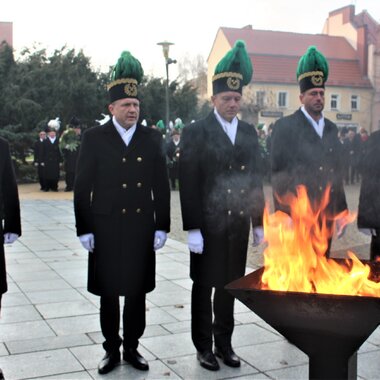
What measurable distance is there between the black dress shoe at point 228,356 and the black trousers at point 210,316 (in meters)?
0.04

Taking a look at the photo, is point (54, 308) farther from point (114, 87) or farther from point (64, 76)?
point (64, 76)

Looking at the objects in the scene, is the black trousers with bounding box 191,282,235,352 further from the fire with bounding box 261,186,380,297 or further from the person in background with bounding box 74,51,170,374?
the fire with bounding box 261,186,380,297

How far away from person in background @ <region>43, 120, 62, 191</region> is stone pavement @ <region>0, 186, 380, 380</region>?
36.6 ft

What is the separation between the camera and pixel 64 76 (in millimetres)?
24266

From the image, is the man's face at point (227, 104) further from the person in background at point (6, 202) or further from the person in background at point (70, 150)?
the person in background at point (70, 150)

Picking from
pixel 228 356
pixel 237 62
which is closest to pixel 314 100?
pixel 237 62

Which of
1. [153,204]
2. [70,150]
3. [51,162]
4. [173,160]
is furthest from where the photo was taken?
[173,160]

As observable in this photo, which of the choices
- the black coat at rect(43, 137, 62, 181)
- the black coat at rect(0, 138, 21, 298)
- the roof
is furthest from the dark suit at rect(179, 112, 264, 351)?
the black coat at rect(43, 137, 62, 181)

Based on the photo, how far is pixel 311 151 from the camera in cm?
475

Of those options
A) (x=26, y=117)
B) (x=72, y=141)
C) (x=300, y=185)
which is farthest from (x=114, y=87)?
(x=26, y=117)

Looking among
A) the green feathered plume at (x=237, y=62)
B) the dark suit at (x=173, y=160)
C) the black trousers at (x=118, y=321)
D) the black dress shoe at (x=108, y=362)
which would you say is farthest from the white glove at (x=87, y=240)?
the dark suit at (x=173, y=160)

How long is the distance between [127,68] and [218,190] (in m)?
1.12

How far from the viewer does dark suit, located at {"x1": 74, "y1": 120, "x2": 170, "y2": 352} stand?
443 centimetres

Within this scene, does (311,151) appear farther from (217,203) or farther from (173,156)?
(173,156)
